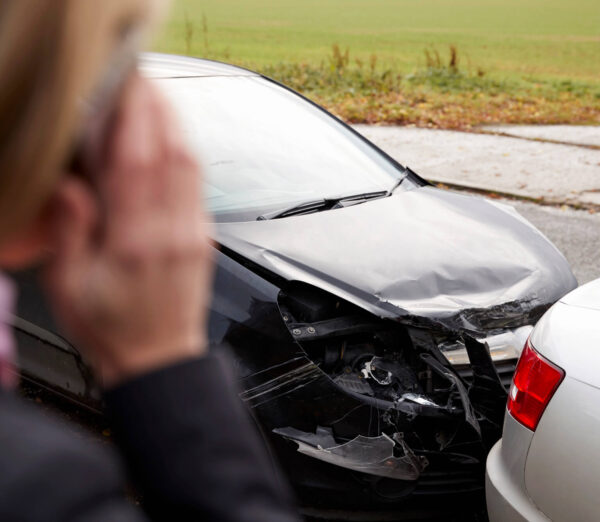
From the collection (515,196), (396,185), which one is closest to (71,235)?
(396,185)

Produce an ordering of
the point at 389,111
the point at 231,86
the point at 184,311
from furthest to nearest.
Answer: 1. the point at 389,111
2. the point at 231,86
3. the point at 184,311

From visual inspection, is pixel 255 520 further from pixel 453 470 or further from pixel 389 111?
pixel 389 111

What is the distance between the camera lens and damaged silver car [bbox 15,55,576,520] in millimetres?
2883

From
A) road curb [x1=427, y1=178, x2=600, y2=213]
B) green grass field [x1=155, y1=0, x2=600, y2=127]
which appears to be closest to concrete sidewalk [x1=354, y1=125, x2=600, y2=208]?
road curb [x1=427, y1=178, x2=600, y2=213]

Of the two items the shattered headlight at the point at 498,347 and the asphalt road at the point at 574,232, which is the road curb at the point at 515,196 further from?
the shattered headlight at the point at 498,347

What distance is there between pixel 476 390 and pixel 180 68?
2329 millimetres

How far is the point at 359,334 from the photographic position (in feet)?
10.3

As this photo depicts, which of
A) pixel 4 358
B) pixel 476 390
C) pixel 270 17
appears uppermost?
pixel 4 358

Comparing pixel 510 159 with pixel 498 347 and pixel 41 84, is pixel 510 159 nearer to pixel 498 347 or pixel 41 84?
pixel 498 347

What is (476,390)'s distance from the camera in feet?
10.1

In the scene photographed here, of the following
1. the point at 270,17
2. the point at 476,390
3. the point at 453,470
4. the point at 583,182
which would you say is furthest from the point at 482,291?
the point at 270,17

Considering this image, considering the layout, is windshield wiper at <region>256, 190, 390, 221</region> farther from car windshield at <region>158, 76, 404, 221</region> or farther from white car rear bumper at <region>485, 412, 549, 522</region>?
Answer: white car rear bumper at <region>485, 412, 549, 522</region>

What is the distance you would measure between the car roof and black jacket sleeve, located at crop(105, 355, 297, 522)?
11.7 feet

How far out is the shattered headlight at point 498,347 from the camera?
3.10 metres
